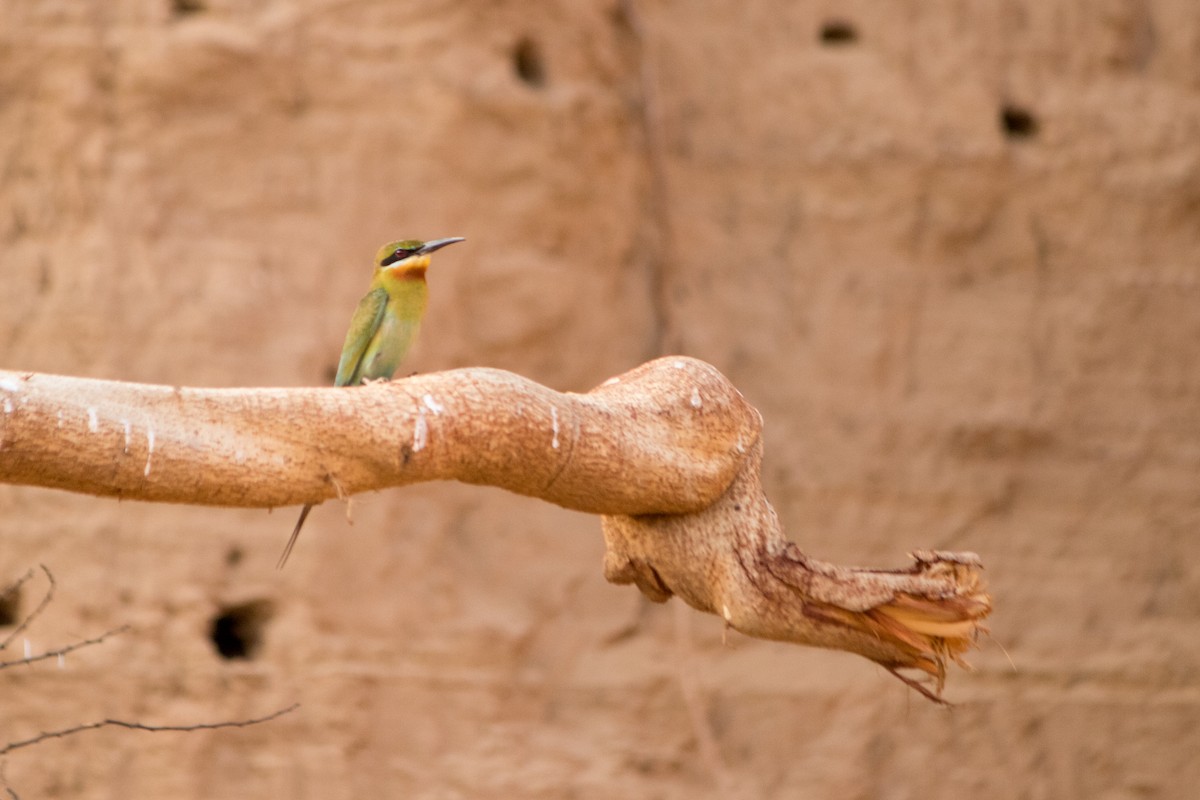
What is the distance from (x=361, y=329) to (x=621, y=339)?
3.93 feet

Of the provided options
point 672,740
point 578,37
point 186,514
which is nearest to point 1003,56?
point 578,37

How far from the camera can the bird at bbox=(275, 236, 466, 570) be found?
146 inches

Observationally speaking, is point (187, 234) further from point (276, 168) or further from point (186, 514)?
point (186, 514)

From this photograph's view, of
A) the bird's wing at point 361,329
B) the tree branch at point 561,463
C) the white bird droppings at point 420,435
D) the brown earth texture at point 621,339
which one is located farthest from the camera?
the brown earth texture at point 621,339

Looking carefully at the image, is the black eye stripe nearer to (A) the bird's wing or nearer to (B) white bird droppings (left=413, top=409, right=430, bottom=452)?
(A) the bird's wing

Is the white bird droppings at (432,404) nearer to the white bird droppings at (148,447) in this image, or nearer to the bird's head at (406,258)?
the white bird droppings at (148,447)

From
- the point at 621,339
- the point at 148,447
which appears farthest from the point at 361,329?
the point at 148,447

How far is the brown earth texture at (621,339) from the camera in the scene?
4320mm

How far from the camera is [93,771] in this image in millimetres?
4188

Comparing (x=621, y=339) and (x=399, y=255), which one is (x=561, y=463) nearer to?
(x=399, y=255)

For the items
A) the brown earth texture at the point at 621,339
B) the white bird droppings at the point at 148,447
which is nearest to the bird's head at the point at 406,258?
the brown earth texture at the point at 621,339

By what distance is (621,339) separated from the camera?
15.6ft

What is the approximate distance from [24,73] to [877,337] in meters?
2.47

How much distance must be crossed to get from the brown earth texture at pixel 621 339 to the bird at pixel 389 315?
0.72m
